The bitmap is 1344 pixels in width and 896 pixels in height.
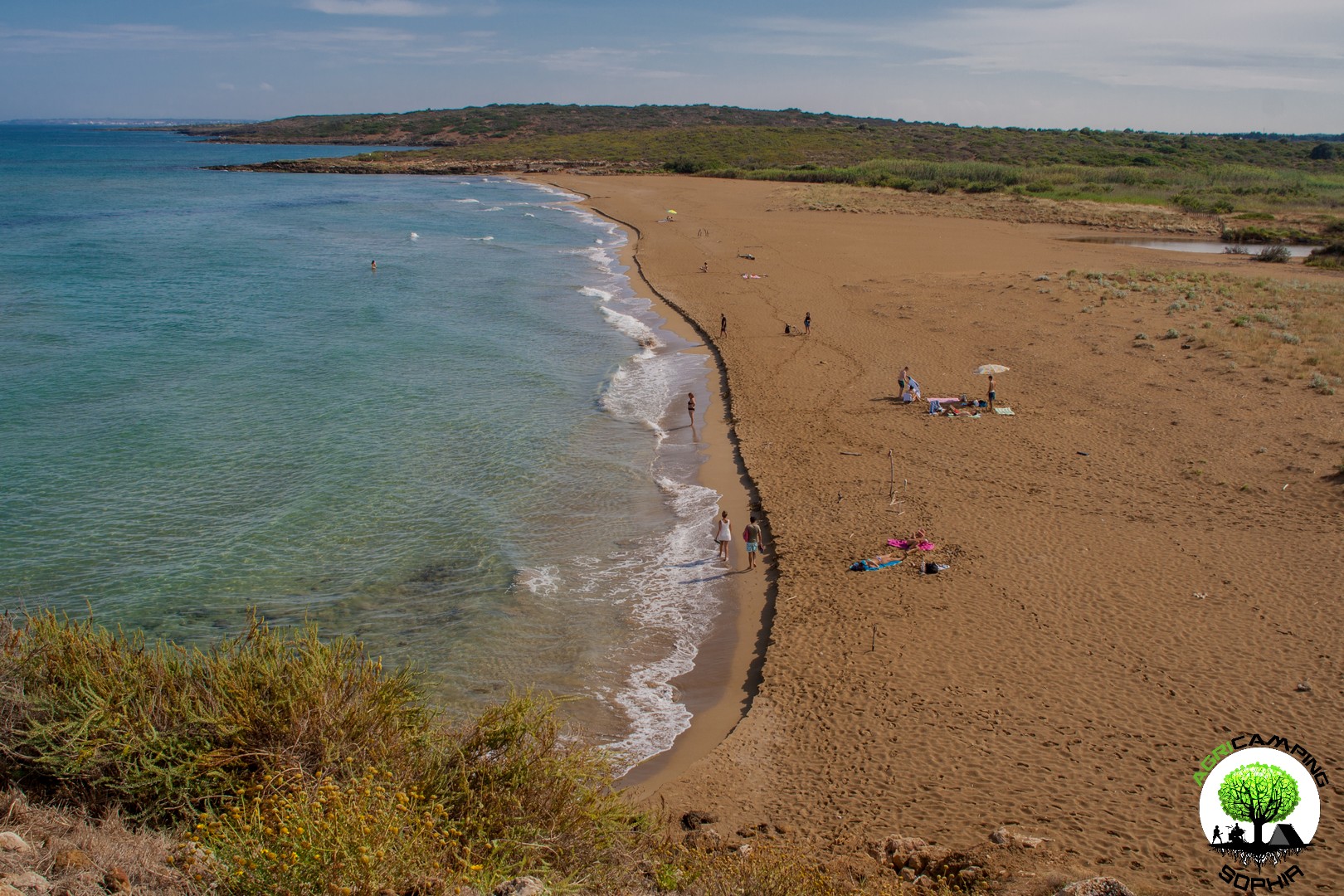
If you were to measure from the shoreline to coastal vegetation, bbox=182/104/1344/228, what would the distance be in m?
54.2

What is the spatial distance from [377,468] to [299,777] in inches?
543

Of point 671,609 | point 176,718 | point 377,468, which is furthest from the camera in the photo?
point 377,468

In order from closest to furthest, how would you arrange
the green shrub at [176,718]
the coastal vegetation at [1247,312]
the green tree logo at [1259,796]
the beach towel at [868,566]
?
the green shrub at [176,718] → the green tree logo at [1259,796] → the beach towel at [868,566] → the coastal vegetation at [1247,312]

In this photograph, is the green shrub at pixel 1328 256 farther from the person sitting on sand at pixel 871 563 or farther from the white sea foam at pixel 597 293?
the person sitting on sand at pixel 871 563

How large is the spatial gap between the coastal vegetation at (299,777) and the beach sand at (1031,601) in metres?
2.57

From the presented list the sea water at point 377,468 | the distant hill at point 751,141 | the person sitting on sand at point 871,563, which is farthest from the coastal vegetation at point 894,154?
the person sitting on sand at point 871,563

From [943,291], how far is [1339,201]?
5850 cm

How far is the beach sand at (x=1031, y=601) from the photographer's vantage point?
9.11 m

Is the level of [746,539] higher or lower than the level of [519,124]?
lower

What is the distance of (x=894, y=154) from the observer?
11425 centimetres

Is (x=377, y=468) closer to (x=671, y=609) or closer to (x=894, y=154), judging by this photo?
(x=671, y=609)

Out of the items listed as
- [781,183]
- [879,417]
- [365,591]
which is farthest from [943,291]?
[781,183]

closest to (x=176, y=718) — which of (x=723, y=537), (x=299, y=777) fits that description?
(x=299, y=777)

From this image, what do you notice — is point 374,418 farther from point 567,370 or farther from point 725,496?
point 725,496
